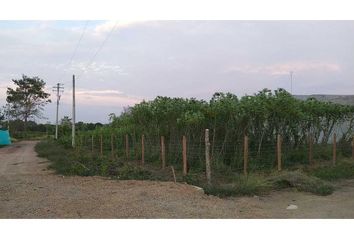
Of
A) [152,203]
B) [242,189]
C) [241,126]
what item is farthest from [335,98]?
[152,203]

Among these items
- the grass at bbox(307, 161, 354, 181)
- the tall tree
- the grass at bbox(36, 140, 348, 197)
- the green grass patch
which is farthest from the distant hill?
the tall tree

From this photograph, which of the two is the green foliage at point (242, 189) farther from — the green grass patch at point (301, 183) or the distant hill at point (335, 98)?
the distant hill at point (335, 98)

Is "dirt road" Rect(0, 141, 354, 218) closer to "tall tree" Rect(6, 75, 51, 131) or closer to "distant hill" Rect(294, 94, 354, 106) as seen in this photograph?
"distant hill" Rect(294, 94, 354, 106)

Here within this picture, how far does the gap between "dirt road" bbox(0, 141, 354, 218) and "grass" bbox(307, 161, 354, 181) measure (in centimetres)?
137

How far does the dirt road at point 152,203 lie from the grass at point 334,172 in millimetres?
1375

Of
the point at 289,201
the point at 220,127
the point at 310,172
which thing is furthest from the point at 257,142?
the point at 289,201

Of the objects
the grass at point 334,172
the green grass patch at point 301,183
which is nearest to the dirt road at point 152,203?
the green grass patch at point 301,183

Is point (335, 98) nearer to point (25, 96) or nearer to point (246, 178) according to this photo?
point (246, 178)

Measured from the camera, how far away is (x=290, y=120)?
17453 millimetres

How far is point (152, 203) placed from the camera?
29.6 ft

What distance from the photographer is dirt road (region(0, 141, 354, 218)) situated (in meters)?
8.18

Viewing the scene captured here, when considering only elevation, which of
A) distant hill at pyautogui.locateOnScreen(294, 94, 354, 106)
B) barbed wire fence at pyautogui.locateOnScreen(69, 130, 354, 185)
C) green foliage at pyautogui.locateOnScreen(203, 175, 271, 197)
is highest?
distant hill at pyautogui.locateOnScreen(294, 94, 354, 106)

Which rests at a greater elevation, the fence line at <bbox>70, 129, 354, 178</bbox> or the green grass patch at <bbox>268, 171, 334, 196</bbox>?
the fence line at <bbox>70, 129, 354, 178</bbox>

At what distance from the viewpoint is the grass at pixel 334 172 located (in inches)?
530
